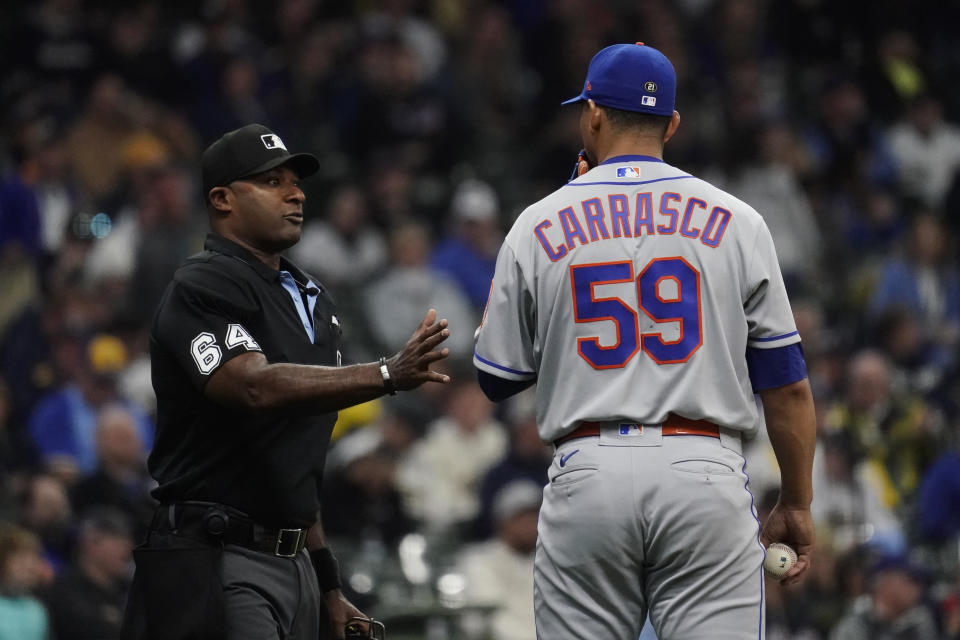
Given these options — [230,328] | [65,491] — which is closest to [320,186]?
[65,491]

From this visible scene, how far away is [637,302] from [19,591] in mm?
5066

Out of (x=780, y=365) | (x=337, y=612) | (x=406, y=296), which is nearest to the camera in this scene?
(x=780, y=365)

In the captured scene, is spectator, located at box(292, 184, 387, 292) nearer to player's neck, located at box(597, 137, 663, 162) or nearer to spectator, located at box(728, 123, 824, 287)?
spectator, located at box(728, 123, 824, 287)

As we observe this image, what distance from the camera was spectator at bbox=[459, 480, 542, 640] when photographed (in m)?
9.70

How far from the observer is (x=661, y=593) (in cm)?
451

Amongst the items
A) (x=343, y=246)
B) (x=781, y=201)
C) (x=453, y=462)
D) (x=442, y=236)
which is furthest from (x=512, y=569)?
(x=781, y=201)

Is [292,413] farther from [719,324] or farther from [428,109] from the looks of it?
[428,109]

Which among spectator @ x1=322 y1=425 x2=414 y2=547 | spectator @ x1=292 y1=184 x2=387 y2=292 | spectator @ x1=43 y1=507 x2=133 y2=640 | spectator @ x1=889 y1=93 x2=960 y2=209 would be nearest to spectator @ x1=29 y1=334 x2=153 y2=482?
spectator @ x1=43 y1=507 x2=133 y2=640

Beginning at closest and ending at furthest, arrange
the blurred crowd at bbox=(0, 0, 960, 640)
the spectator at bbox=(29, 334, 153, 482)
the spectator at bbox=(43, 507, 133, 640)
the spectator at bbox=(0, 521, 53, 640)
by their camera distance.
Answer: the spectator at bbox=(0, 521, 53, 640), the spectator at bbox=(43, 507, 133, 640), the blurred crowd at bbox=(0, 0, 960, 640), the spectator at bbox=(29, 334, 153, 482)

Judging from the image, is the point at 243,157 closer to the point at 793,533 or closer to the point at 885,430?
the point at 793,533

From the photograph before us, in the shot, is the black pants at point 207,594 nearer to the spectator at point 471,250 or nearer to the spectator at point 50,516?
the spectator at point 50,516

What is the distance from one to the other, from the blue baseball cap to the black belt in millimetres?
1638

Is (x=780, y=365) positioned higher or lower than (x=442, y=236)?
lower

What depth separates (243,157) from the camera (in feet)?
16.6
